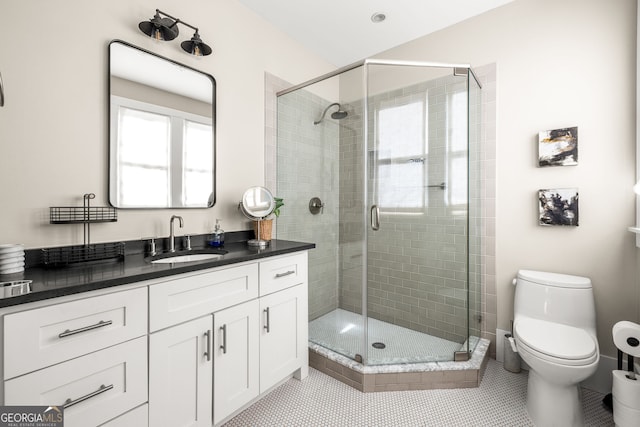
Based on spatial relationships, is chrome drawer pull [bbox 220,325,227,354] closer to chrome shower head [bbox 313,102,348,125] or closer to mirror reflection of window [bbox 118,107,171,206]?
mirror reflection of window [bbox 118,107,171,206]

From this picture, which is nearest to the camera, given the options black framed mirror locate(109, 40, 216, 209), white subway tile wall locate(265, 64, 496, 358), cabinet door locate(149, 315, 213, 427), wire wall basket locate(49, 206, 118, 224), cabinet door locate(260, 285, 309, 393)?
cabinet door locate(149, 315, 213, 427)

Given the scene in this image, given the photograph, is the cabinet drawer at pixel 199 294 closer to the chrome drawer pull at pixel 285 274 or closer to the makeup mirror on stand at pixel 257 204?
the chrome drawer pull at pixel 285 274

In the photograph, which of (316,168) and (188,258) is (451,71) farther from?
(188,258)

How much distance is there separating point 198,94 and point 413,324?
222 centimetres

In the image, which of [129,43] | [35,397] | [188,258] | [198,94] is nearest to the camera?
[35,397]

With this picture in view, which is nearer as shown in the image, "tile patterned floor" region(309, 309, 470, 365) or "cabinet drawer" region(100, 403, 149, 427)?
"cabinet drawer" region(100, 403, 149, 427)

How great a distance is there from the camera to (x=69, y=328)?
1006mm

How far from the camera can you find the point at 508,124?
2162 millimetres

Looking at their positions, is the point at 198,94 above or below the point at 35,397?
above

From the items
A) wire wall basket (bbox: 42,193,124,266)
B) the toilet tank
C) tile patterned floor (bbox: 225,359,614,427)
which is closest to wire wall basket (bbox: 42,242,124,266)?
wire wall basket (bbox: 42,193,124,266)

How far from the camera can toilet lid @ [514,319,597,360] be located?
1471 millimetres

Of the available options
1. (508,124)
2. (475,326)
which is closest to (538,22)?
(508,124)

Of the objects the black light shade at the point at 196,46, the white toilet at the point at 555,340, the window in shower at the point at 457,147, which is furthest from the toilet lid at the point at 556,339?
the black light shade at the point at 196,46

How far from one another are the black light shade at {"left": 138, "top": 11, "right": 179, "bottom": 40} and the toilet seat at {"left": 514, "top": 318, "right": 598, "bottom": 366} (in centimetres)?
259
